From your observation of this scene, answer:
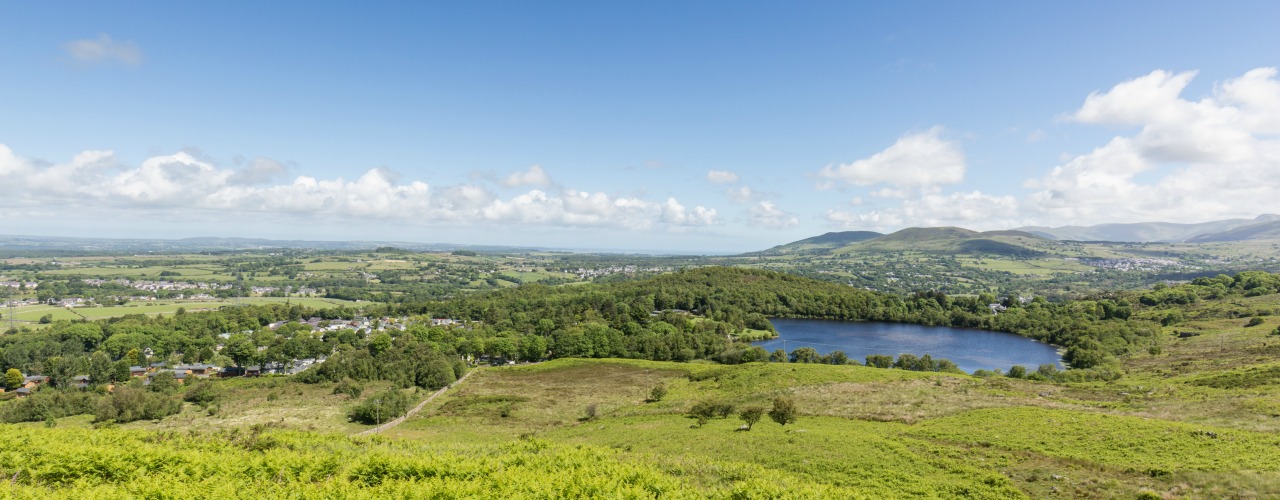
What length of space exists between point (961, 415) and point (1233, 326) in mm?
99403

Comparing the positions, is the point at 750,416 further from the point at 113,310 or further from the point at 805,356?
the point at 113,310

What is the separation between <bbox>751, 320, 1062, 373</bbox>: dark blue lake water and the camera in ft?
353

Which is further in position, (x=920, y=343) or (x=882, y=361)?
(x=920, y=343)

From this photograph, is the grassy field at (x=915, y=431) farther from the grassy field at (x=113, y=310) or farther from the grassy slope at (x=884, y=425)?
the grassy field at (x=113, y=310)

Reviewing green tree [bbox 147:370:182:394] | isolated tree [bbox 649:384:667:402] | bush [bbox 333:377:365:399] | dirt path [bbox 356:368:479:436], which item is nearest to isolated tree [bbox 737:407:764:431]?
isolated tree [bbox 649:384:667:402]

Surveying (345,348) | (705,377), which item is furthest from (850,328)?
(345,348)

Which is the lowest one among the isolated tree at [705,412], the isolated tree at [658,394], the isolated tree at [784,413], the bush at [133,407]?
the bush at [133,407]

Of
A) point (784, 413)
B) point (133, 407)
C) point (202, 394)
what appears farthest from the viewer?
point (202, 394)

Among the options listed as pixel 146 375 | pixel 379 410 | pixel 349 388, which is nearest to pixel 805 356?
pixel 379 410

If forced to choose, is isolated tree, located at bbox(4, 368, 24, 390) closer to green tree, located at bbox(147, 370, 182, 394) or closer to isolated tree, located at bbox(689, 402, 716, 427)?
green tree, located at bbox(147, 370, 182, 394)

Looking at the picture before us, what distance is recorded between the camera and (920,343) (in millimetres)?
127375

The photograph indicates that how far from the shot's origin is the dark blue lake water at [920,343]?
10746 centimetres

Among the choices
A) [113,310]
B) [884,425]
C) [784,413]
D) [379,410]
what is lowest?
[113,310]

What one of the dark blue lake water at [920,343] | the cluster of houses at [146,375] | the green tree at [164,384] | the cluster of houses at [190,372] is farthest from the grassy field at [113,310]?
the dark blue lake water at [920,343]
